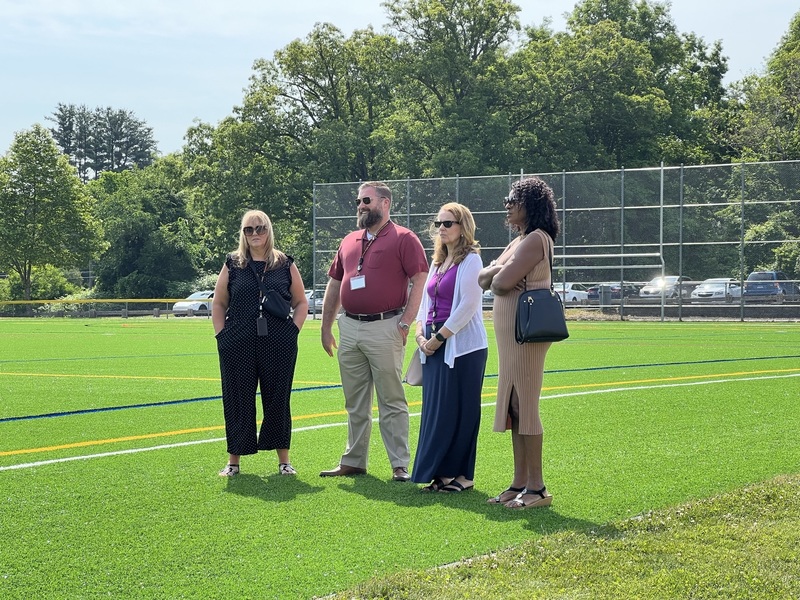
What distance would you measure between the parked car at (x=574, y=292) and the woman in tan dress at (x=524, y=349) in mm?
30860

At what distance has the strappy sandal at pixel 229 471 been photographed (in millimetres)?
7641

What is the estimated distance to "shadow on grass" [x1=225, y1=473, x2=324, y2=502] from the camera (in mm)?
6957

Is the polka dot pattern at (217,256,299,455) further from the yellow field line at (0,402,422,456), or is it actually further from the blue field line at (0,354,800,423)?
the blue field line at (0,354,800,423)

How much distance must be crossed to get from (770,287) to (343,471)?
2921 cm

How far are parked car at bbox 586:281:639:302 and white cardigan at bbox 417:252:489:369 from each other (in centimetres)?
3032

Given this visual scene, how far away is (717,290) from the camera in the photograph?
3516 centimetres

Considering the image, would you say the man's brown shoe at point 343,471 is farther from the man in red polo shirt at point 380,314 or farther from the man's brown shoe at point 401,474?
the man's brown shoe at point 401,474

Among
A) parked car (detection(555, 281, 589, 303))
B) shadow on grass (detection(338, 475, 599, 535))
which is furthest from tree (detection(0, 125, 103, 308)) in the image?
shadow on grass (detection(338, 475, 599, 535))

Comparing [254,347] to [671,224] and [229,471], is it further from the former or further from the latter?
[671,224]

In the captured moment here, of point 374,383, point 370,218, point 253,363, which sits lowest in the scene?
point 374,383

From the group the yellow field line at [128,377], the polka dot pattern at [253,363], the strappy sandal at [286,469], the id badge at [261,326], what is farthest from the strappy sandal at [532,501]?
the yellow field line at [128,377]

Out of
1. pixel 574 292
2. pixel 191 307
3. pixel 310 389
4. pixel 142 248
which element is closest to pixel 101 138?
pixel 142 248

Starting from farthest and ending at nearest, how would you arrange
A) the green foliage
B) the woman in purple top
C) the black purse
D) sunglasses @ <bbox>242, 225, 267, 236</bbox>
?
the green foliage
sunglasses @ <bbox>242, 225, 267, 236</bbox>
the woman in purple top
the black purse

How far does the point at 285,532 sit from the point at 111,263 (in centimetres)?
6804
